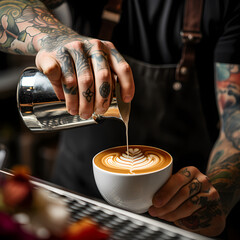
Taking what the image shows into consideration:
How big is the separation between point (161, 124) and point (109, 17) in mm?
570

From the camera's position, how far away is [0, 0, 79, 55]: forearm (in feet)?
3.55

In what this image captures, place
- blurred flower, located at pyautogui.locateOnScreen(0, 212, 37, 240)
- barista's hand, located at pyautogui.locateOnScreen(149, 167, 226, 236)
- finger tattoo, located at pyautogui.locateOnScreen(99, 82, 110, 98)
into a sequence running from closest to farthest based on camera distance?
blurred flower, located at pyautogui.locateOnScreen(0, 212, 37, 240)
finger tattoo, located at pyautogui.locateOnScreen(99, 82, 110, 98)
barista's hand, located at pyautogui.locateOnScreen(149, 167, 226, 236)

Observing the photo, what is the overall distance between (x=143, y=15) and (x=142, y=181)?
1007 mm

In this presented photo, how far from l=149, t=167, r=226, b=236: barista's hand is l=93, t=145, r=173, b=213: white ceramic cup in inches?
1.4

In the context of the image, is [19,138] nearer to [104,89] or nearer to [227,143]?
[227,143]

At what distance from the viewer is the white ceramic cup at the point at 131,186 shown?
2.89ft

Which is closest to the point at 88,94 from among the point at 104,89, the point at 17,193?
the point at 104,89

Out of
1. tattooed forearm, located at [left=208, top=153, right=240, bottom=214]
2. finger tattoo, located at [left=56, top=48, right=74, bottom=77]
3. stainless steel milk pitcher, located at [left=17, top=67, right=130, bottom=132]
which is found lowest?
tattooed forearm, located at [left=208, top=153, right=240, bottom=214]

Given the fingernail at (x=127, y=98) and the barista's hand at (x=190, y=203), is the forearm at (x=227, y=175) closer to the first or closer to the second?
the barista's hand at (x=190, y=203)

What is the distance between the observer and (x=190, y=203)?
105 cm

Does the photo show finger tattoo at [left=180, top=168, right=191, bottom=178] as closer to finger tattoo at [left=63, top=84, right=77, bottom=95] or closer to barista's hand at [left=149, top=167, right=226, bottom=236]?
barista's hand at [left=149, top=167, right=226, bottom=236]

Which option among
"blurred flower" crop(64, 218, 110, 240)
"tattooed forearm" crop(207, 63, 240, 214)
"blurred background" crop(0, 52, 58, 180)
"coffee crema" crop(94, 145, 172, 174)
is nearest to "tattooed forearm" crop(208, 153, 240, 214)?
"tattooed forearm" crop(207, 63, 240, 214)

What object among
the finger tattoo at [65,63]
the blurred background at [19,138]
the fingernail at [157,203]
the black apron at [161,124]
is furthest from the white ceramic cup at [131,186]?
the blurred background at [19,138]

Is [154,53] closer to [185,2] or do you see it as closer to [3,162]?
[185,2]
